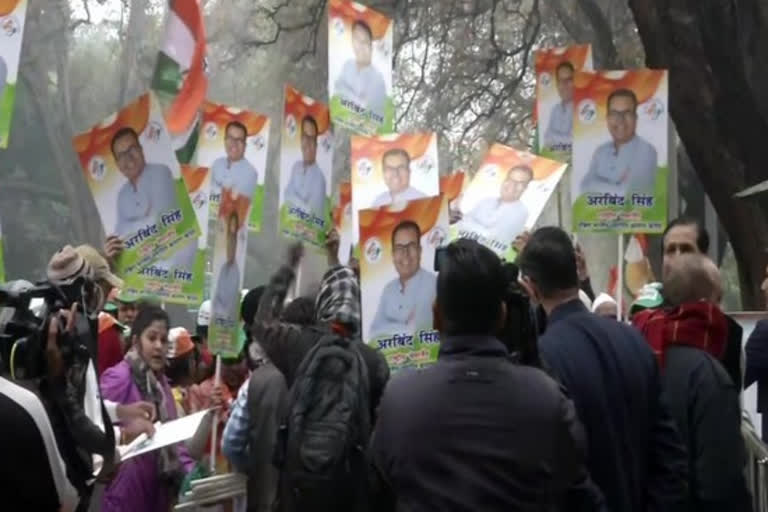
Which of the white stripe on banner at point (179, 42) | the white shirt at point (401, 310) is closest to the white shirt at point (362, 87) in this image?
the white stripe on banner at point (179, 42)

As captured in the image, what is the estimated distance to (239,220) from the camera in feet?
28.9

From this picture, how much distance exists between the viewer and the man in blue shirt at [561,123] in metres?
10.9

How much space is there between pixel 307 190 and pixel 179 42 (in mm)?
1171

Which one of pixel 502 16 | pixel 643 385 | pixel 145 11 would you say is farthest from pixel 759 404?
pixel 145 11

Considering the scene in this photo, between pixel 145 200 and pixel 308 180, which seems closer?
pixel 145 200

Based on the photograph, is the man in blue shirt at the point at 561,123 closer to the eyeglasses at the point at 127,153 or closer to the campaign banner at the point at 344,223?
the campaign banner at the point at 344,223

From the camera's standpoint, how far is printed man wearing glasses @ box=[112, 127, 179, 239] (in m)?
8.55

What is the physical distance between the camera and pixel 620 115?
30.9 ft

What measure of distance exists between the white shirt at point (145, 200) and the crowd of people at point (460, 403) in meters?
0.17

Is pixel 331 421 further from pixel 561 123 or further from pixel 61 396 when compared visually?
pixel 561 123

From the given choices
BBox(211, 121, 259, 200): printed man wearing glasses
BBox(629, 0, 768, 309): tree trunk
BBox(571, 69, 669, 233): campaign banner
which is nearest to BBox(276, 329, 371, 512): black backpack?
BBox(571, 69, 669, 233): campaign banner

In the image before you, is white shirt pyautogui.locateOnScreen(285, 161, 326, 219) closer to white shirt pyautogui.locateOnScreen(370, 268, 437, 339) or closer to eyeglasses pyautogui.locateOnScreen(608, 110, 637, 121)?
white shirt pyautogui.locateOnScreen(370, 268, 437, 339)

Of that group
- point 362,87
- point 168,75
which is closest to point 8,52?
point 168,75

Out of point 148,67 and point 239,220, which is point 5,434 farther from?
point 148,67
